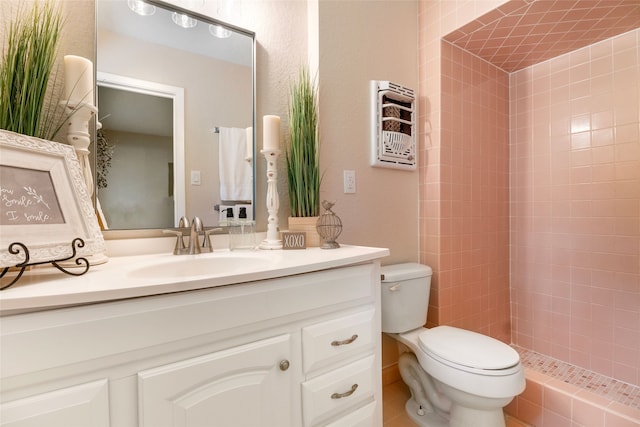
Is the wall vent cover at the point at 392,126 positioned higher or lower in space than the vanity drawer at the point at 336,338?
→ higher

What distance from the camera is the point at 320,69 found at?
1547 millimetres

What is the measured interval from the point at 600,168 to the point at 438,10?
136cm

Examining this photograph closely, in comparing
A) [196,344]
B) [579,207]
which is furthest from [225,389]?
[579,207]

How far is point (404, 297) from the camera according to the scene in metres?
1.61

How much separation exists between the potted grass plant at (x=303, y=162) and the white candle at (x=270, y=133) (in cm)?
11

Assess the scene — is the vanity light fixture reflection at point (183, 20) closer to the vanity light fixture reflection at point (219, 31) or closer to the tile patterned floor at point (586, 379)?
the vanity light fixture reflection at point (219, 31)

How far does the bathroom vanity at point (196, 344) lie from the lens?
59 cm

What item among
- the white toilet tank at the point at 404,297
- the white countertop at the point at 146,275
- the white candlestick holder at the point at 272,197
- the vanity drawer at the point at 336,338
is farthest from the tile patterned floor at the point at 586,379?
the white candlestick holder at the point at 272,197

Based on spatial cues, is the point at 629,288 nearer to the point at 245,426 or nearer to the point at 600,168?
the point at 600,168

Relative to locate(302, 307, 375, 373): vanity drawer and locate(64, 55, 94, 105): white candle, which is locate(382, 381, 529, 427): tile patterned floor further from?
locate(64, 55, 94, 105): white candle

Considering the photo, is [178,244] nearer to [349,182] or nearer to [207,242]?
[207,242]

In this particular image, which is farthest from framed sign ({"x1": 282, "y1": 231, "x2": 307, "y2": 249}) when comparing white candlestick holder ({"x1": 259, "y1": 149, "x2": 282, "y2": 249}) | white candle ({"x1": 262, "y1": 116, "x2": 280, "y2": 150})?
white candle ({"x1": 262, "y1": 116, "x2": 280, "y2": 150})

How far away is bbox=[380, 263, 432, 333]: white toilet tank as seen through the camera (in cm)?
157

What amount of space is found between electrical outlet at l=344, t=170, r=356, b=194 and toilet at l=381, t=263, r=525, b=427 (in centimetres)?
45
